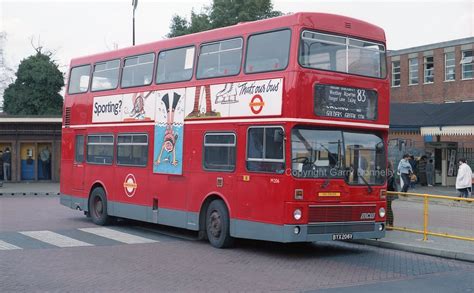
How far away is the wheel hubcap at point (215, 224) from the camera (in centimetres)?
1348

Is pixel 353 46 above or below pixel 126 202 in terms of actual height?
above

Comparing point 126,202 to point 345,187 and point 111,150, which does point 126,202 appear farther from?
point 345,187

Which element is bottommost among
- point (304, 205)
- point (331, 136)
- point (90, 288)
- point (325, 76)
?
point (90, 288)

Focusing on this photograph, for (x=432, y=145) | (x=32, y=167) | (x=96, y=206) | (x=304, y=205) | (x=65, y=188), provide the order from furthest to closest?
(x=432, y=145) → (x=32, y=167) → (x=65, y=188) → (x=96, y=206) → (x=304, y=205)

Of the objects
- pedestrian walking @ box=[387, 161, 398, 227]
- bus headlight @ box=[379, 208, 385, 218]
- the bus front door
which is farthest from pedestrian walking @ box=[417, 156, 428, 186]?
bus headlight @ box=[379, 208, 385, 218]

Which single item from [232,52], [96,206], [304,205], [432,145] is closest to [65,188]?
[96,206]

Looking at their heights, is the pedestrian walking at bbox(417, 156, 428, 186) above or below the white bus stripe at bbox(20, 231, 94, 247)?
above

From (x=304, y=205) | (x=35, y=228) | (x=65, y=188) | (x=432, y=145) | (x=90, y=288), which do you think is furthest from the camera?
(x=432, y=145)

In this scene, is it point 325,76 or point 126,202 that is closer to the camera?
point 325,76

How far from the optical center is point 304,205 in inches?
471

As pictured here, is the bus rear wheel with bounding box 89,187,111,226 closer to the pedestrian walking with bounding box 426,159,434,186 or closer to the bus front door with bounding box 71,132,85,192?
the bus front door with bounding box 71,132,85,192

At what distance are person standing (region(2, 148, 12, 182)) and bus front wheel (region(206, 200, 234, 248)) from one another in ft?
76.2

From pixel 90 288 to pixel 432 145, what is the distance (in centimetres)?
3215

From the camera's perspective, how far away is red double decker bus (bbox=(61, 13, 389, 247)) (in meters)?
12.0
